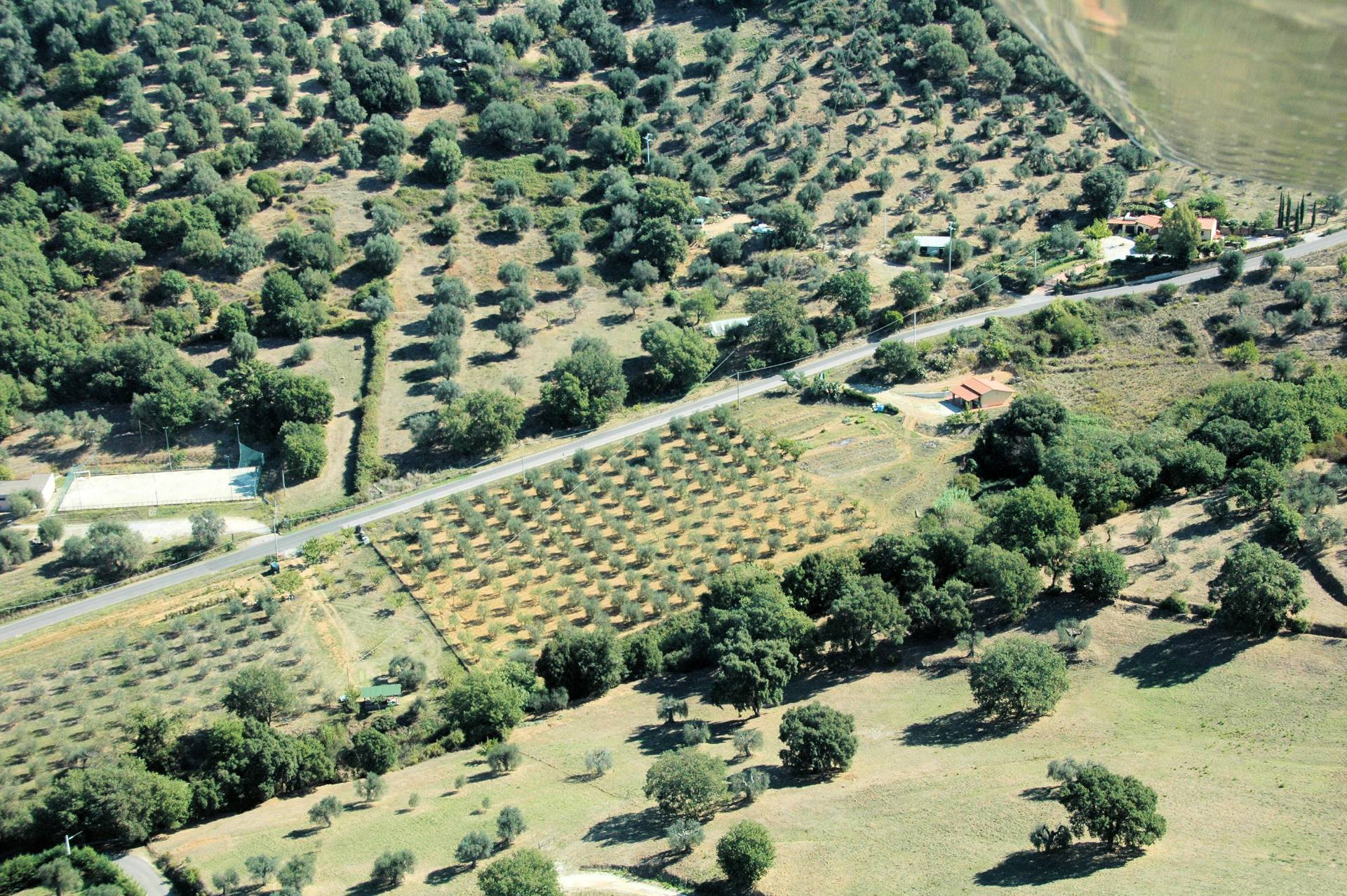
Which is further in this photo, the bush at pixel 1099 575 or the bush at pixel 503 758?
the bush at pixel 1099 575

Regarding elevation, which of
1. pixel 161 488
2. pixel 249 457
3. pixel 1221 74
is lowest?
pixel 161 488

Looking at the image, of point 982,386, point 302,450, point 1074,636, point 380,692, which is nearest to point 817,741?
point 1074,636

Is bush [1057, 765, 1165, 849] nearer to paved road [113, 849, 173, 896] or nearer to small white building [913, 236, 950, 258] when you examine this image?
paved road [113, 849, 173, 896]

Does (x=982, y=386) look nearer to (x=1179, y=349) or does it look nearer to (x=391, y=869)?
(x=1179, y=349)

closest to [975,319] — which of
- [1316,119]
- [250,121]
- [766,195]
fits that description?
[766,195]

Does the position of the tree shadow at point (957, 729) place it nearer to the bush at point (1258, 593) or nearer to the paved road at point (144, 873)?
the bush at point (1258, 593)

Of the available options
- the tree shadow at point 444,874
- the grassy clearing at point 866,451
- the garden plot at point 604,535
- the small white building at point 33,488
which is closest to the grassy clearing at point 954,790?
the tree shadow at point 444,874

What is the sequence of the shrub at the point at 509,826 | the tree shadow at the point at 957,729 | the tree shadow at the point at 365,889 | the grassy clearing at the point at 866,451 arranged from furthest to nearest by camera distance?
the grassy clearing at the point at 866,451
the tree shadow at the point at 957,729
the shrub at the point at 509,826
the tree shadow at the point at 365,889

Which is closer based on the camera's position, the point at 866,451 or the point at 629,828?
the point at 629,828
